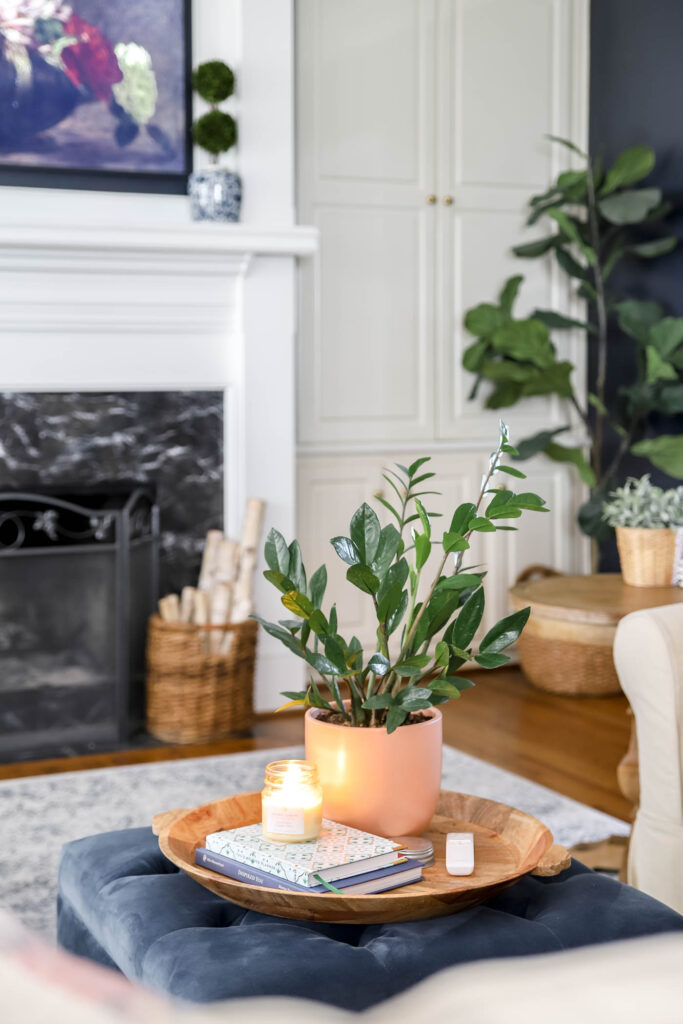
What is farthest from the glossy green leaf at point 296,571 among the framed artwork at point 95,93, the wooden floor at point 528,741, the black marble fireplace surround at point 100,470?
the framed artwork at point 95,93

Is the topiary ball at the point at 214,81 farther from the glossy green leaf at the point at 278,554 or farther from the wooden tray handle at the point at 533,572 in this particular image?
the glossy green leaf at the point at 278,554

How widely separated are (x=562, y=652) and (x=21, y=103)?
2700 mm

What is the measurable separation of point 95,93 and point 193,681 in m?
1.94

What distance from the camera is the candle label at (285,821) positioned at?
56.6 inches

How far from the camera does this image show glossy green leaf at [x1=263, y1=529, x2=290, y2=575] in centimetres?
157

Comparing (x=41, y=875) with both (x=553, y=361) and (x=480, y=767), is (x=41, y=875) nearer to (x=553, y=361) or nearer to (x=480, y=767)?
(x=480, y=767)

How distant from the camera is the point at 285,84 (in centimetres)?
395

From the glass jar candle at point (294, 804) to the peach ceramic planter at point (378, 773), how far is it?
60 millimetres

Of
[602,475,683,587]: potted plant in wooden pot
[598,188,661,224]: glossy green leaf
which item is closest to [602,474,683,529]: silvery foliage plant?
[602,475,683,587]: potted plant in wooden pot

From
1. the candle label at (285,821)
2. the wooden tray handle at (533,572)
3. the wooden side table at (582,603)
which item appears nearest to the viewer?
the candle label at (285,821)

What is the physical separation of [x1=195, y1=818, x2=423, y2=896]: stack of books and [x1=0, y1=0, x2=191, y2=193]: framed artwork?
2856 mm

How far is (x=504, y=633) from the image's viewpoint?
4.99 feet

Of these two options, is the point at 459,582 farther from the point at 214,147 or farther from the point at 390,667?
the point at 214,147

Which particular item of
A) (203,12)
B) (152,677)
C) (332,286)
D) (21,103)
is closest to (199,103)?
(203,12)
